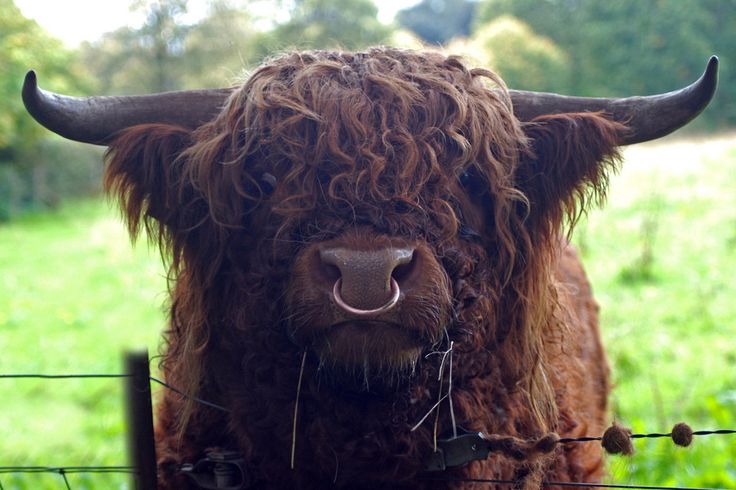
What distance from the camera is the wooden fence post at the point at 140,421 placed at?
2020 millimetres

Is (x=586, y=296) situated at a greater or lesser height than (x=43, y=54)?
lesser

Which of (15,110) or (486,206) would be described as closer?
(486,206)

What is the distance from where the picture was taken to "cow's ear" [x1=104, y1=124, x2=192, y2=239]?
2.41 meters

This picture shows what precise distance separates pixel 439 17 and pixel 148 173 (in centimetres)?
5018

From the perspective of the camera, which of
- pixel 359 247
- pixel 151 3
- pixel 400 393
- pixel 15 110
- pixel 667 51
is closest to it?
pixel 359 247

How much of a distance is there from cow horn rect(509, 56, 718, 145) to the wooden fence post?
1396 millimetres

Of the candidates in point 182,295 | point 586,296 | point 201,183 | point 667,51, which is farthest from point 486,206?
point 667,51

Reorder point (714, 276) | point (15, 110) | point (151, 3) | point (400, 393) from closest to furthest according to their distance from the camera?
point (400, 393)
point (714, 276)
point (15, 110)
point (151, 3)

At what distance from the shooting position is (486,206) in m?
2.43

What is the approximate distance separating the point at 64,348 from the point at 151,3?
1587cm

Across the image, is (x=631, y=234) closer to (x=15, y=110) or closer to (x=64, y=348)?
(x=64, y=348)

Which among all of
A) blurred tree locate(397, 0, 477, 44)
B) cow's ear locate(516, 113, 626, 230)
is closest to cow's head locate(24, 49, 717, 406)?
cow's ear locate(516, 113, 626, 230)

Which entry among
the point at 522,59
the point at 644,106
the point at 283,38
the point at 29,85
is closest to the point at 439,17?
the point at 522,59

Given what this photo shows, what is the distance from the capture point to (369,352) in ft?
6.73
